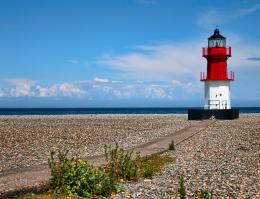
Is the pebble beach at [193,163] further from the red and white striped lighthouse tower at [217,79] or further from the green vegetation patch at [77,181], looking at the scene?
the red and white striped lighthouse tower at [217,79]

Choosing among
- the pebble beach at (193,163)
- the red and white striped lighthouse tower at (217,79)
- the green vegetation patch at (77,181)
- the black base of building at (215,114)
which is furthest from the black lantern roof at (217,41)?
the green vegetation patch at (77,181)

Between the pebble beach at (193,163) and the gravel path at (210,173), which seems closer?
the gravel path at (210,173)

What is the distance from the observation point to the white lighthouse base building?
44750 mm

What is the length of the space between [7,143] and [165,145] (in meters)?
7.96

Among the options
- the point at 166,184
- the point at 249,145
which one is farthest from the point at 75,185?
the point at 249,145

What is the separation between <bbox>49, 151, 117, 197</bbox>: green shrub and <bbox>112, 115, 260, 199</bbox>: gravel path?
1.31 ft

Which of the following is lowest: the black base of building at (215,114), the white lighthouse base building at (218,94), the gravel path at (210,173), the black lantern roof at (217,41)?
the gravel path at (210,173)

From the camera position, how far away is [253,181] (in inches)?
466

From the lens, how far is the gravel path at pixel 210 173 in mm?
10461

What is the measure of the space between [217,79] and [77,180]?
36.0 metres

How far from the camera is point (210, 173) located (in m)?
13.0

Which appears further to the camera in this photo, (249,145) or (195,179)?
(249,145)

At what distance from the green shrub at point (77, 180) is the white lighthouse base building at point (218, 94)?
116ft

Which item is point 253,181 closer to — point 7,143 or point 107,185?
point 107,185
